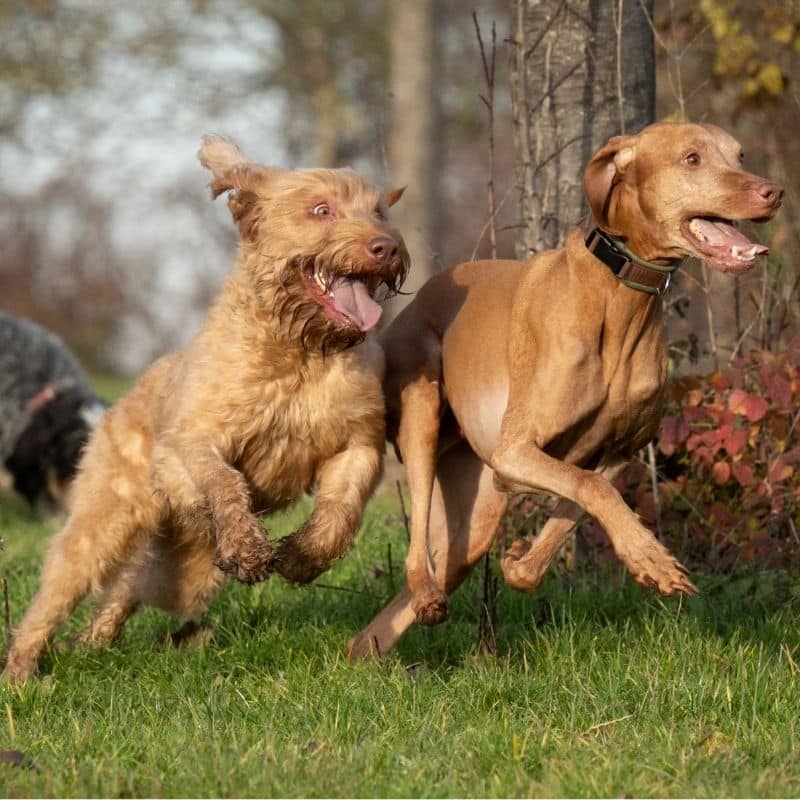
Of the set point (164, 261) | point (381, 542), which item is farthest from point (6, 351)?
point (164, 261)

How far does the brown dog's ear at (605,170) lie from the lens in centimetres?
473

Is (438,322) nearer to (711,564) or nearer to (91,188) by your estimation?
(711,564)

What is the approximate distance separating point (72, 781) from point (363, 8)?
64.2ft

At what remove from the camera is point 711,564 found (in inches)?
255

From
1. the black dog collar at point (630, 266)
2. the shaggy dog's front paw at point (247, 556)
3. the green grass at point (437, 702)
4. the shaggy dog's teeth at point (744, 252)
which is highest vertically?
the shaggy dog's teeth at point (744, 252)

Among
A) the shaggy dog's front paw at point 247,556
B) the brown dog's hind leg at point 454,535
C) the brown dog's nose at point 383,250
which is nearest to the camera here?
the shaggy dog's front paw at point 247,556

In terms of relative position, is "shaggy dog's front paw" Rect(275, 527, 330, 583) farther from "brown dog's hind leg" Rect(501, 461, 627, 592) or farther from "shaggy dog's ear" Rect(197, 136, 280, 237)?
"shaggy dog's ear" Rect(197, 136, 280, 237)

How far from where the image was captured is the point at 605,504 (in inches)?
178

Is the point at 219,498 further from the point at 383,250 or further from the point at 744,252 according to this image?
the point at 744,252

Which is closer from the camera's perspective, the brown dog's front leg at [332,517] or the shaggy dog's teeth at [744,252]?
the shaggy dog's teeth at [744,252]

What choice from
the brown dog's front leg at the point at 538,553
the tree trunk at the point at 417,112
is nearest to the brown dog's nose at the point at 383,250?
the brown dog's front leg at the point at 538,553

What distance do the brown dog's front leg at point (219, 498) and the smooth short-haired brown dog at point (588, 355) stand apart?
2.26 ft

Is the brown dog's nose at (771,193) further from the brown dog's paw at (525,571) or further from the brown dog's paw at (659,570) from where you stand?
the brown dog's paw at (525,571)

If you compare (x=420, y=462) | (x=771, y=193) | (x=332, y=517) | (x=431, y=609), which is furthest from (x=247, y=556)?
(x=771, y=193)
